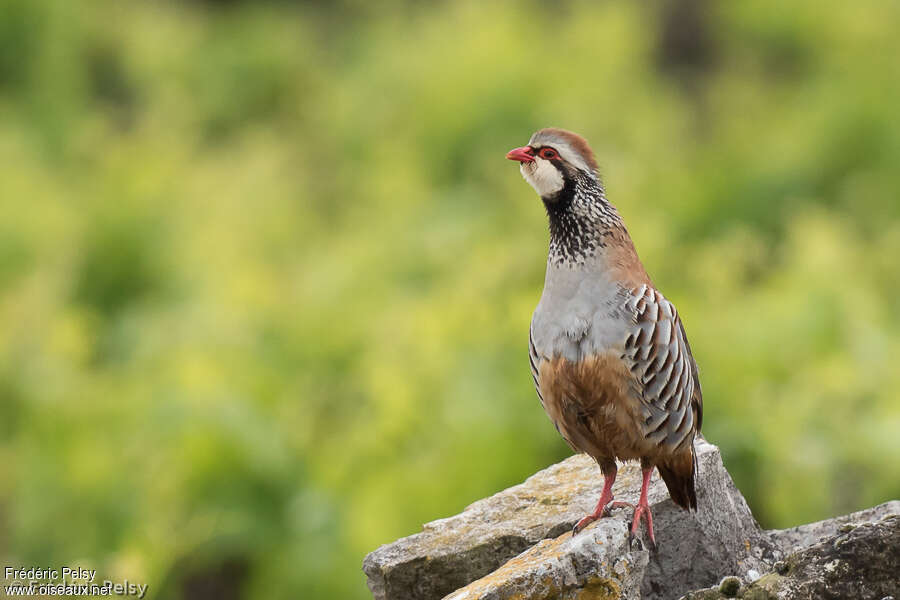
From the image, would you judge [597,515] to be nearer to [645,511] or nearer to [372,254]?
[645,511]

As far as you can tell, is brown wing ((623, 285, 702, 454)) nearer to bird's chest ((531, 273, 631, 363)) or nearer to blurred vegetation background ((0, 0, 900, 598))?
bird's chest ((531, 273, 631, 363))

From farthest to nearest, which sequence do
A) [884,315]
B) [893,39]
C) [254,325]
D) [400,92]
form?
[400,92]
[893,39]
[254,325]
[884,315]

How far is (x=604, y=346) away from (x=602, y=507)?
611 mm

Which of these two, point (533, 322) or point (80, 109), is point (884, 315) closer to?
point (533, 322)

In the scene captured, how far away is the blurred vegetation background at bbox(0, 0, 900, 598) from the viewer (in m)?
11.1

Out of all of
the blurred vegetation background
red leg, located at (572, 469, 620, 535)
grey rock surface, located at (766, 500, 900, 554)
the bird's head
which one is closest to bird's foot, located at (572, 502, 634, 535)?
red leg, located at (572, 469, 620, 535)

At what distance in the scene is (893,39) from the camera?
22.1 m

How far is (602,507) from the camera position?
14.7ft

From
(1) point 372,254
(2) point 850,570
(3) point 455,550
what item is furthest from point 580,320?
(1) point 372,254

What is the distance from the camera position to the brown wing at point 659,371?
4.37 metres

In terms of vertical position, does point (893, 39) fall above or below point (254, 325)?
above

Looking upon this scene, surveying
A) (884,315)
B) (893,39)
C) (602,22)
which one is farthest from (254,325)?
(893,39)

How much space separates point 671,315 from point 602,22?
64.7 ft

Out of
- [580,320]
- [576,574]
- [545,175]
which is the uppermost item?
[545,175]
